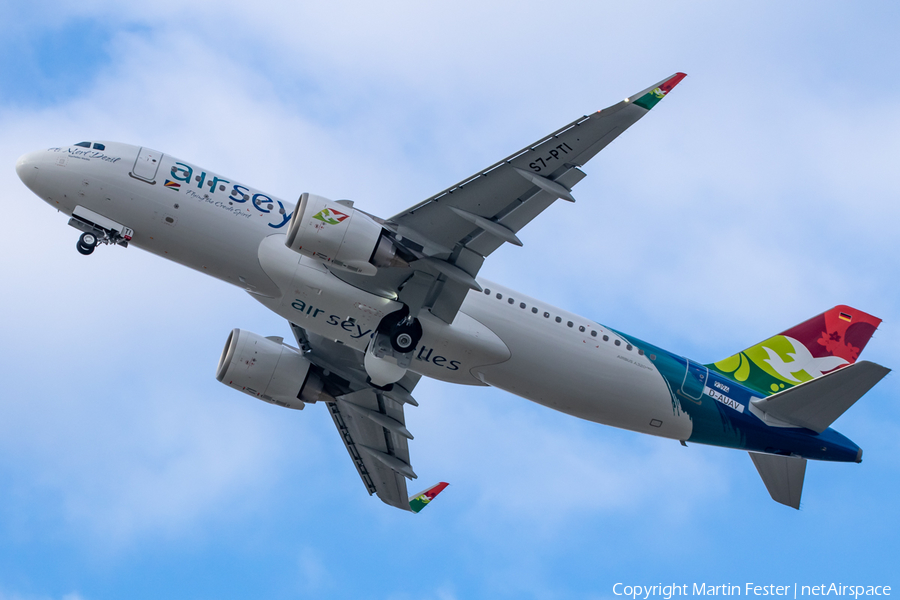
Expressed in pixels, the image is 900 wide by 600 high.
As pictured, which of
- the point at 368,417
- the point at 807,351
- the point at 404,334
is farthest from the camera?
the point at 368,417

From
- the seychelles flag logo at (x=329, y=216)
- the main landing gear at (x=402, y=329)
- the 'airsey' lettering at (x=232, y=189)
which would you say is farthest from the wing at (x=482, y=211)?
the 'airsey' lettering at (x=232, y=189)

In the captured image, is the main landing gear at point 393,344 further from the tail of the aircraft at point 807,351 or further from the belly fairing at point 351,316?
the tail of the aircraft at point 807,351

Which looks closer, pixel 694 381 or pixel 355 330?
pixel 355 330

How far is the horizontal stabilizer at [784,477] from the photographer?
99.3ft

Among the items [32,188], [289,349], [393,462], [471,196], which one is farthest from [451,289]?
[32,188]

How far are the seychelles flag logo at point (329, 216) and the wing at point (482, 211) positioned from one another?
1717 mm

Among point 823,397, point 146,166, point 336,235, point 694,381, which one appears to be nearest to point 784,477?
point 823,397

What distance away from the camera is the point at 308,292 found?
25.6 m

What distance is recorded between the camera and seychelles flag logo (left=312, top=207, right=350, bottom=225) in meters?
23.6

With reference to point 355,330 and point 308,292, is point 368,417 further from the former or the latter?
point 308,292

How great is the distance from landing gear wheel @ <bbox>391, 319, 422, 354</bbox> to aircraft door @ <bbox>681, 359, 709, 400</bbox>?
9.88 meters

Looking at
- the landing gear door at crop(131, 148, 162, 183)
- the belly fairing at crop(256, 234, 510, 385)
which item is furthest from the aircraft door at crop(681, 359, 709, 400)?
the landing gear door at crop(131, 148, 162, 183)

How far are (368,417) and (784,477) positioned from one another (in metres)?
16.4

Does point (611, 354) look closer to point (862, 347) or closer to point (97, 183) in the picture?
point (862, 347)
